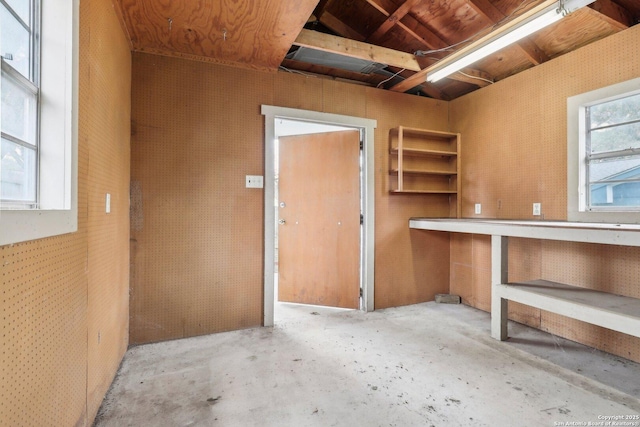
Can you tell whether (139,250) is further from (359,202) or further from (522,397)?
(522,397)

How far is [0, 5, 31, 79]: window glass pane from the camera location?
0.98 m

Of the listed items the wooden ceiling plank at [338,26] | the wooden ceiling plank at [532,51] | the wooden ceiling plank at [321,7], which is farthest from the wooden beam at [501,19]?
the wooden ceiling plank at [321,7]

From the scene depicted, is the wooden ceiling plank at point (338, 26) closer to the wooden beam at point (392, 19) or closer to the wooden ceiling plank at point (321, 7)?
the wooden ceiling plank at point (321, 7)

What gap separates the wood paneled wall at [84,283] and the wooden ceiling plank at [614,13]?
3302mm

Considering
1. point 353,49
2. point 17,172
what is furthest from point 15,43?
point 353,49

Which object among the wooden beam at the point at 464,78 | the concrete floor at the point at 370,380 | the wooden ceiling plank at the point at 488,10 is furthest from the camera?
the wooden beam at the point at 464,78

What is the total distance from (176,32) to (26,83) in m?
1.53

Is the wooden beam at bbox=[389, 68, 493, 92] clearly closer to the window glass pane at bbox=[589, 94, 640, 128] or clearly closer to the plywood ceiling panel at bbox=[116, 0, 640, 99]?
the plywood ceiling panel at bbox=[116, 0, 640, 99]

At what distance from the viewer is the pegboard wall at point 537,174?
2336 mm

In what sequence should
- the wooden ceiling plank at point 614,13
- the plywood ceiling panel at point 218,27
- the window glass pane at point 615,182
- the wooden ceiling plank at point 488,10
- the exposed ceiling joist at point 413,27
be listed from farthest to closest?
the exposed ceiling joist at point 413,27 → the wooden ceiling plank at point 488,10 → the window glass pane at point 615,182 → the wooden ceiling plank at point 614,13 → the plywood ceiling panel at point 218,27

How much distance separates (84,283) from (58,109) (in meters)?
0.81

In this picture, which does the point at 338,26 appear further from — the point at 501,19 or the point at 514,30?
the point at 514,30

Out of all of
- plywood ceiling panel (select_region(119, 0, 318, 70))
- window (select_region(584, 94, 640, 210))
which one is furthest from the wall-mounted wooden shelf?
plywood ceiling panel (select_region(119, 0, 318, 70))

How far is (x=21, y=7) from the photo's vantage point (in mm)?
1112
